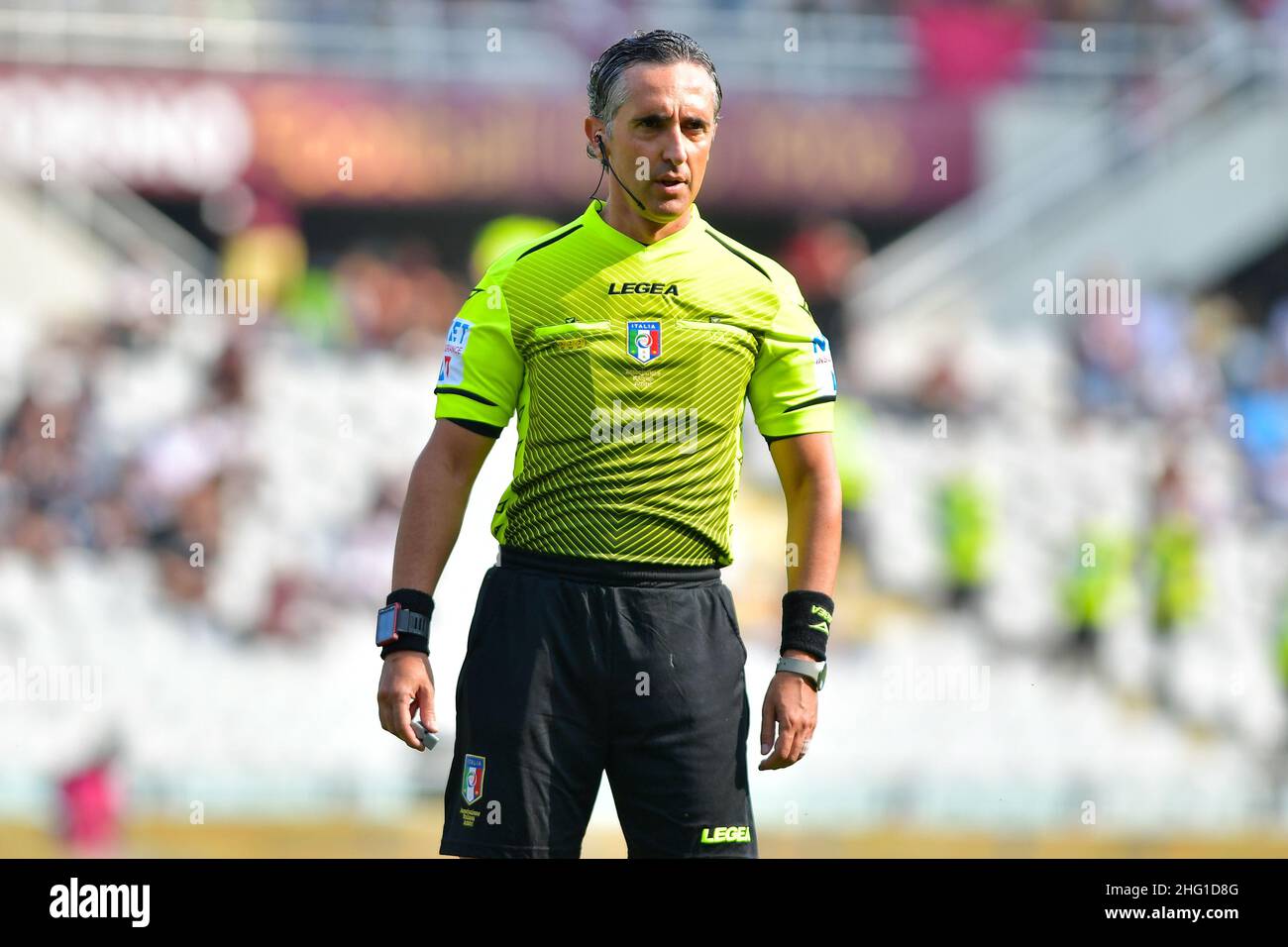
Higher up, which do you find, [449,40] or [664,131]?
[449,40]

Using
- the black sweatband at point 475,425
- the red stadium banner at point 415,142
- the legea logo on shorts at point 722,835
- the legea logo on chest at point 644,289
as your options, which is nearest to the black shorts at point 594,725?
the legea logo on shorts at point 722,835

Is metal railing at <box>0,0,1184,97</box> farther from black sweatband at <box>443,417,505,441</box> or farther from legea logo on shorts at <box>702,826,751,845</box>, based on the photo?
legea logo on shorts at <box>702,826,751,845</box>

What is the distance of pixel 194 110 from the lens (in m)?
14.3

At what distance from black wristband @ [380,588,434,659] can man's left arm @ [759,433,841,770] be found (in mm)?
722

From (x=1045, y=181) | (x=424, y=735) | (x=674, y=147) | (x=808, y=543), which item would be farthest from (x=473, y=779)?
(x=1045, y=181)

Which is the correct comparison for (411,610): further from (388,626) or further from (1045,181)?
(1045,181)

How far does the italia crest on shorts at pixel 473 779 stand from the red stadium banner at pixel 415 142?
36.1 feet

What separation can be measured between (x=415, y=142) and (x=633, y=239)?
11.2 metres

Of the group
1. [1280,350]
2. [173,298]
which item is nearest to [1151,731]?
[1280,350]

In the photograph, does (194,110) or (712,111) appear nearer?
(712,111)

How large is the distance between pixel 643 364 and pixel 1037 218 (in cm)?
1228

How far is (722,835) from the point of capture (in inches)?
146

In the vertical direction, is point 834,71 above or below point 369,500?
above
